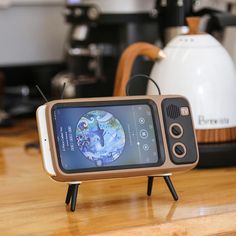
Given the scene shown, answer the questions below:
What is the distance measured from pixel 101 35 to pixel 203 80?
581 mm

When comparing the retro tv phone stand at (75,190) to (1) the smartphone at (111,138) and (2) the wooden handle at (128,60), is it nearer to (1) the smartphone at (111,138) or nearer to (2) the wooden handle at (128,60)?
(1) the smartphone at (111,138)

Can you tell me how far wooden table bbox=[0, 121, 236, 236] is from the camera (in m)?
0.79

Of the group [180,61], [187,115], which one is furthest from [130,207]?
[180,61]

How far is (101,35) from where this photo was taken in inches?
62.5

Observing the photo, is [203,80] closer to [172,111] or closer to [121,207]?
[172,111]

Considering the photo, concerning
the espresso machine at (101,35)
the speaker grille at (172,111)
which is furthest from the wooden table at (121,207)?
the espresso machine at (101,35)

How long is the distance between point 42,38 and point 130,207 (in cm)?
132

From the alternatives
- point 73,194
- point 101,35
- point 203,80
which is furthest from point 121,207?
point 101,35

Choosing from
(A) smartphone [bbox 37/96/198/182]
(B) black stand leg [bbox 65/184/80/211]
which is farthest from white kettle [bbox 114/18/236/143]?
(B) black stand leg [bbox 65/184/80/211]

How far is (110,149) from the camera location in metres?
0.85

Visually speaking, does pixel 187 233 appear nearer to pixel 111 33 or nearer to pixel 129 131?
pixel 129 131

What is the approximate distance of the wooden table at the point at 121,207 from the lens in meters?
0.79

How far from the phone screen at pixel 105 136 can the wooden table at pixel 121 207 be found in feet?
0.22

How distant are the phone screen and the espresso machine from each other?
0.61m
